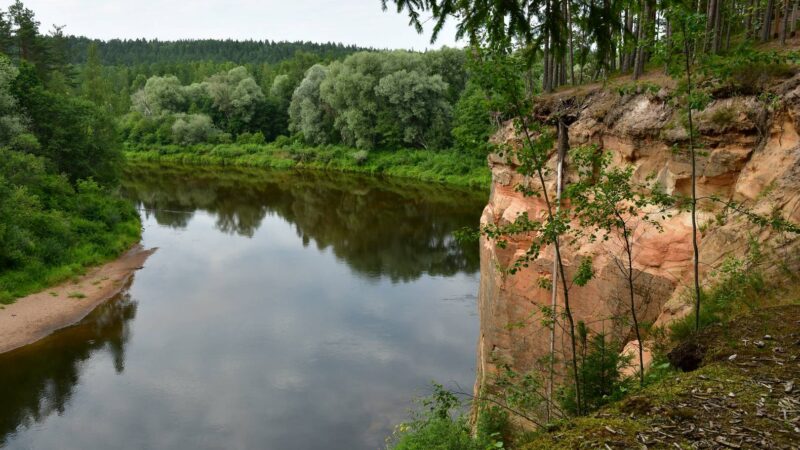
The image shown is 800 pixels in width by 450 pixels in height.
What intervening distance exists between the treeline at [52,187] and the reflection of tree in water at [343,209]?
5001 millimetres

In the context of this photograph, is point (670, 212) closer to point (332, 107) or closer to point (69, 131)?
point (69, 131)

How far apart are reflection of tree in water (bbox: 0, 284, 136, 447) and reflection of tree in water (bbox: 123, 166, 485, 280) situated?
9.84 m

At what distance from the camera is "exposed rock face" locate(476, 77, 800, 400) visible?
25.4 ft

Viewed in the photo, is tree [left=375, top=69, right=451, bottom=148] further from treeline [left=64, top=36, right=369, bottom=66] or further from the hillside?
treeline [left=64, top=36, right=369, bottom=66]

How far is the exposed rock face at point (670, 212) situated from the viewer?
25.4ft

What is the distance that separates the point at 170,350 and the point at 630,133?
14.7 meters

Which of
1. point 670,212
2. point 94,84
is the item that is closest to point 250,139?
point 94,84

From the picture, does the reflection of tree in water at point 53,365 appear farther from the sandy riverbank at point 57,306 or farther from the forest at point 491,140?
the forest at point 491,140

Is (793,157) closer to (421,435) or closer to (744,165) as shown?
(744,165)

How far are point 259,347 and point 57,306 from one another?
27.6 ft

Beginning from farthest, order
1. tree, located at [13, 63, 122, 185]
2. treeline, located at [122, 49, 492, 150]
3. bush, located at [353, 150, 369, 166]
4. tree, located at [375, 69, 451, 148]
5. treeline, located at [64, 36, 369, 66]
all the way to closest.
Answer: treeline, located at [64, 36, 369, 66], bush, located at [353, 150, 369, 166], treeline, located at [122, 49, 492, 150], tree, located at [375, 69, 451, 148], tree, located at [13, 63, 122, 185]

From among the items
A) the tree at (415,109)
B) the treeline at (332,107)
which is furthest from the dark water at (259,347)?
the tree at (415,109)

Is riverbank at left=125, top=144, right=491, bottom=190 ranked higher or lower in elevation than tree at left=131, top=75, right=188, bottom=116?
lower

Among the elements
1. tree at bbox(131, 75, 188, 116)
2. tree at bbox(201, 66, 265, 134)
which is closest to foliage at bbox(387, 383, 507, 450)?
tree at bbox(201, 66, 265, 134)
